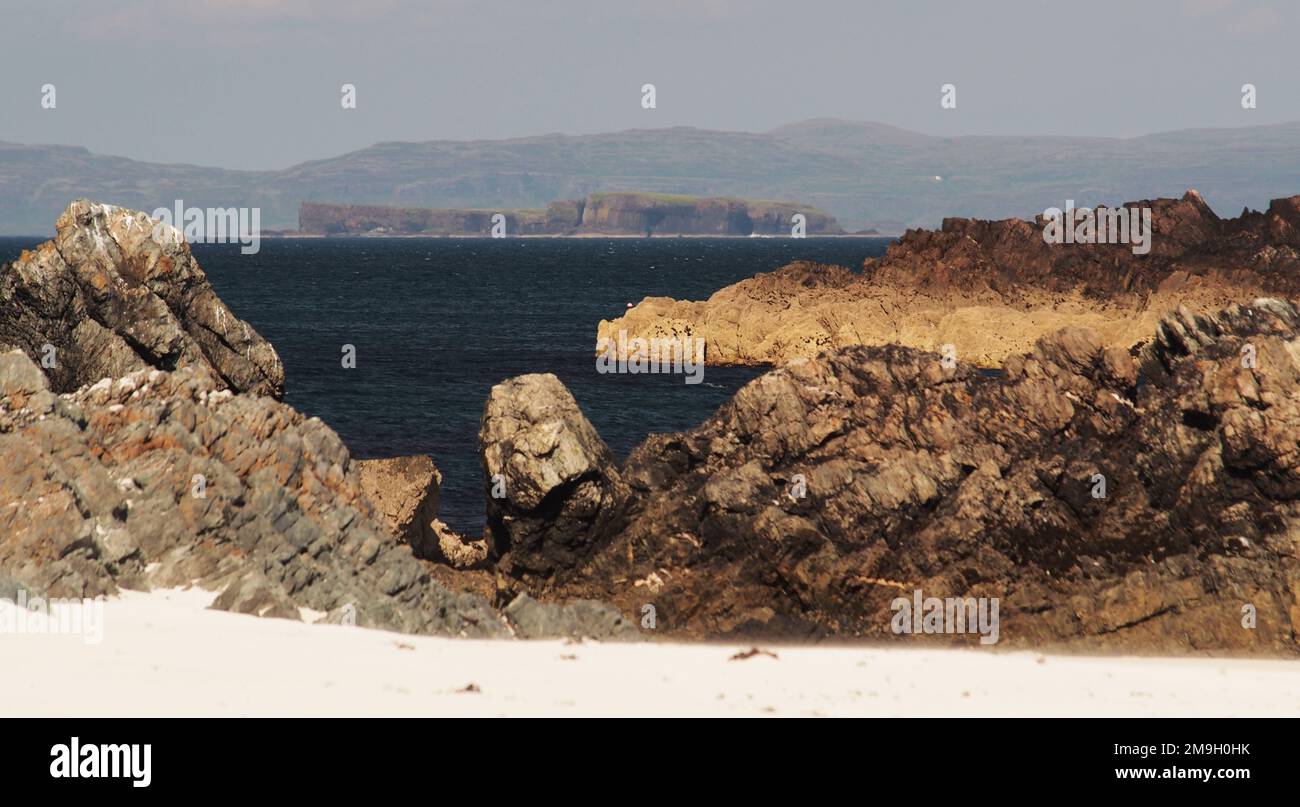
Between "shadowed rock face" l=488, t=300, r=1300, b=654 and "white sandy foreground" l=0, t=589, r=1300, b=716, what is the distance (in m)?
4.03

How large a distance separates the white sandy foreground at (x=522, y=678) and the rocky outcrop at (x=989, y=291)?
2165 inches

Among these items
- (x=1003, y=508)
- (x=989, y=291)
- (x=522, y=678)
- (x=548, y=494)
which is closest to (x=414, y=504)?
(x=548, y=494)

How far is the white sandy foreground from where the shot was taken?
1631 cm

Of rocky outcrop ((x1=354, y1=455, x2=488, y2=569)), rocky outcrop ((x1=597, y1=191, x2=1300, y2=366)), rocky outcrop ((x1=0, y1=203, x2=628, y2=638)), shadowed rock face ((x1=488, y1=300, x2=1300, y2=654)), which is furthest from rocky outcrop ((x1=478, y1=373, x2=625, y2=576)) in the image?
rocky outcrop ((x1=597, y1=191, x2=1300, y2=366))

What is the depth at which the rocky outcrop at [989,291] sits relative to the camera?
267 feet

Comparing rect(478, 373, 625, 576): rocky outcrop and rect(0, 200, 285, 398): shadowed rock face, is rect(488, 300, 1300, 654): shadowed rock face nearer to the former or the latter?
rect(478, 373, 625, 576): rocky outcrop

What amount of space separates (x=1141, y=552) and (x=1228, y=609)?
285 centimetres

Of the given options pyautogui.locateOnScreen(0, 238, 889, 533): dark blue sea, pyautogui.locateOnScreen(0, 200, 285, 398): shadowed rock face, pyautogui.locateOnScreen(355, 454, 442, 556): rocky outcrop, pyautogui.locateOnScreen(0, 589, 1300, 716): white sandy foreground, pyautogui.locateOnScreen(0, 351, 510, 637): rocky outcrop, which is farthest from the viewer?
pyautogui.locateOnScreen(0, 238, 889, 533): dark blue sea

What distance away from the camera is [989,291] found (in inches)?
3570

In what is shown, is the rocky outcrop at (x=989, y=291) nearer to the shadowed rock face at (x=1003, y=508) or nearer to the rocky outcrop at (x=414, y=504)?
the shadowed rock face at (x=1003, y=508)

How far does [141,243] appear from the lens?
117 feet
